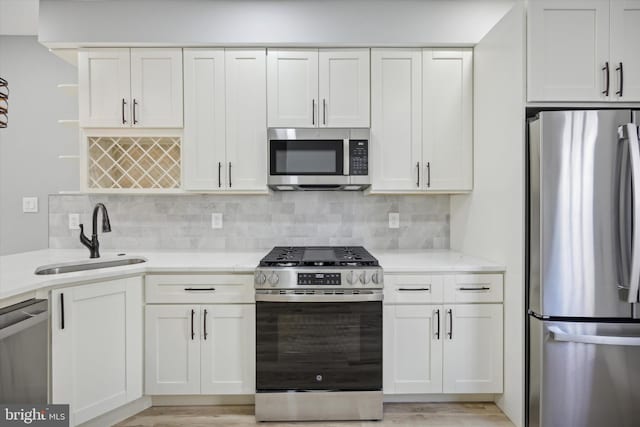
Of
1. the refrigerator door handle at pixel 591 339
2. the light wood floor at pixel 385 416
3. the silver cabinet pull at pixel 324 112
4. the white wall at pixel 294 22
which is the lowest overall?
the light wood floor at pixel 385 416

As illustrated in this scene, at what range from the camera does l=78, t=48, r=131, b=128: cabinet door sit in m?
2.69

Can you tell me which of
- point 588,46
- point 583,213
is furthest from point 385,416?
point 588,46

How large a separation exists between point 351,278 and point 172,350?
1133mm

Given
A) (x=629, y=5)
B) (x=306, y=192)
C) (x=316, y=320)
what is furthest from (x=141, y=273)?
(x=629, y=5)

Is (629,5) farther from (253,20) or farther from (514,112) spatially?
(253,20)

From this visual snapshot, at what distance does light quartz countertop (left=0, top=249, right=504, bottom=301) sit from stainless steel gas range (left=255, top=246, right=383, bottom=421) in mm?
216

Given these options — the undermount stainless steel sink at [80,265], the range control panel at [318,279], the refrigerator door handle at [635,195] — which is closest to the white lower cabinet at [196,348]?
the range control panel at [318,279]

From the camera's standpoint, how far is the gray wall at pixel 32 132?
3154 millimetres

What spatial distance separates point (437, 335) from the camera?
2.35 metres

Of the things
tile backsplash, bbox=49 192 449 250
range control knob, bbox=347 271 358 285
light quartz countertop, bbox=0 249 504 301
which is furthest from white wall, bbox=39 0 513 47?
range control knob, bbox=347 271 358 285

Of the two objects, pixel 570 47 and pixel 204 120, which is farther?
pixel 204 120

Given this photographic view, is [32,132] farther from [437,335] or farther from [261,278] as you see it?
[437,335]

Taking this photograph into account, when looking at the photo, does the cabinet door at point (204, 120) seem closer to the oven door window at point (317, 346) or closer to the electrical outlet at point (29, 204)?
the oven door window at point (317, 346)

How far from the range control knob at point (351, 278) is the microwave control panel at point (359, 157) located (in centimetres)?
75
